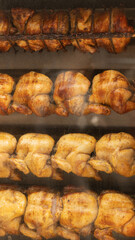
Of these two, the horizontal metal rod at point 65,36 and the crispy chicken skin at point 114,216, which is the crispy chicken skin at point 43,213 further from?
the horizontal metal rod at point 65,36

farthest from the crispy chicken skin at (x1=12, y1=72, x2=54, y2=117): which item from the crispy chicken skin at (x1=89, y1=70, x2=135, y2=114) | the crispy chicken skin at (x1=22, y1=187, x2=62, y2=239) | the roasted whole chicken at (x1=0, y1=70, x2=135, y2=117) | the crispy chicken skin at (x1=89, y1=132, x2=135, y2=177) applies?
the crispy chicken skin at (x1=22, y1=187, x2=62, y2=239)

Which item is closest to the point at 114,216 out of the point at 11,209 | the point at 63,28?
the point at 11,209

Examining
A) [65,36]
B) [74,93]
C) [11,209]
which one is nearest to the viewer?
[65,36]

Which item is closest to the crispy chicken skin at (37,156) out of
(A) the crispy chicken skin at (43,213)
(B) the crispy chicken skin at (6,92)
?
(A) the crispy chicken skin at (43,213)

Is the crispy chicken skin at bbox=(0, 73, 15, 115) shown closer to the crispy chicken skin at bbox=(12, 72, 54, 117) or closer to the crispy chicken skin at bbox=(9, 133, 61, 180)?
the crispy chicken skin at bbox=(12, 72, 54, 117)

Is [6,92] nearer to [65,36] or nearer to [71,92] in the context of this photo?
[71,92]
